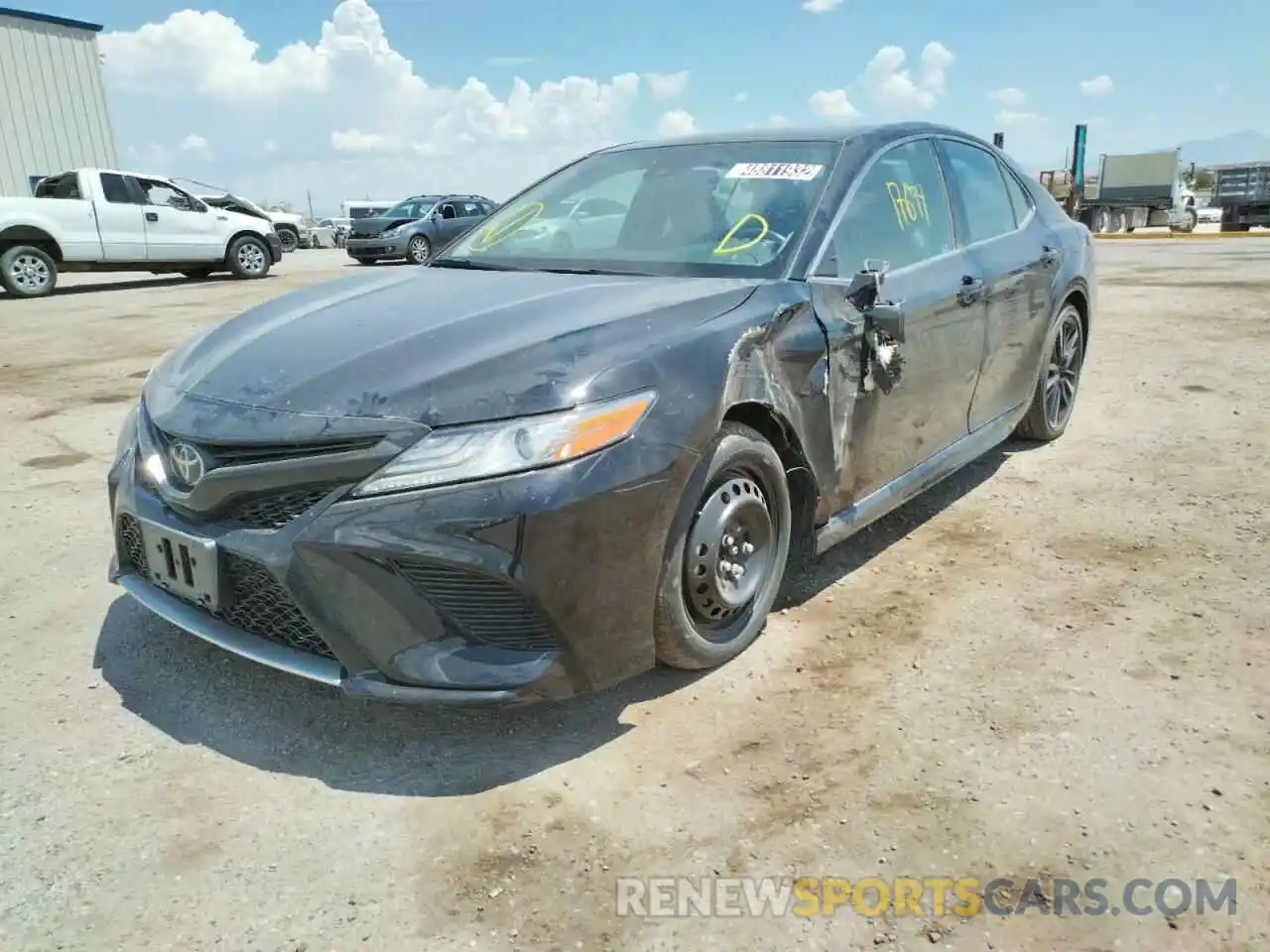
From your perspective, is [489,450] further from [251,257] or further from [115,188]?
[251,257]

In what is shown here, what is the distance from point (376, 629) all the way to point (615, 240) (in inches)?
67.6

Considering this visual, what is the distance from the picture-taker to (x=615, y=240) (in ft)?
10.8

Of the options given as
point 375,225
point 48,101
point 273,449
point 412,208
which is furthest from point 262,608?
point 48,101

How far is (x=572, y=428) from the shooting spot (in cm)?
217

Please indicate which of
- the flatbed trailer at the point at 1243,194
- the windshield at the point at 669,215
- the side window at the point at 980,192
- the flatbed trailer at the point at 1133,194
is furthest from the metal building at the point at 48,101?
the flatbed trailer at the point at 1243,194

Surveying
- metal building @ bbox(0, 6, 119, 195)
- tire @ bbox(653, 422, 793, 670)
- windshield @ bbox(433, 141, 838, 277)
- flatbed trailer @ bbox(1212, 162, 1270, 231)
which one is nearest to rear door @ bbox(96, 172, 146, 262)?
metal building @ bbox(0, 6, 119, 195)

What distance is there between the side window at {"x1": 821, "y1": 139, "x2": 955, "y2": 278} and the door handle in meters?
0.14

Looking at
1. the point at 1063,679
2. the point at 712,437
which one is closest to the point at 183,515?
the point at 712,437

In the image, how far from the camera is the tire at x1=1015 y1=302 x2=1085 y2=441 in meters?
4.65

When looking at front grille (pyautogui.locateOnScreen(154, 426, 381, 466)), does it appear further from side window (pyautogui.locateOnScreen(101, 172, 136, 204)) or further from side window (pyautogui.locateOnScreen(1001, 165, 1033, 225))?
side window (pyautogui.locateOnScreen(101, 172, 136, 204))

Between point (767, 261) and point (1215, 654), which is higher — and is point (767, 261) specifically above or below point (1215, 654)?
above

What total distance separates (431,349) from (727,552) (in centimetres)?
98

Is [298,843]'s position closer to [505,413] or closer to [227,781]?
[227,781]

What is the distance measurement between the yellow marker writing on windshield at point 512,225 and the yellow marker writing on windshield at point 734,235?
0.93 metres
